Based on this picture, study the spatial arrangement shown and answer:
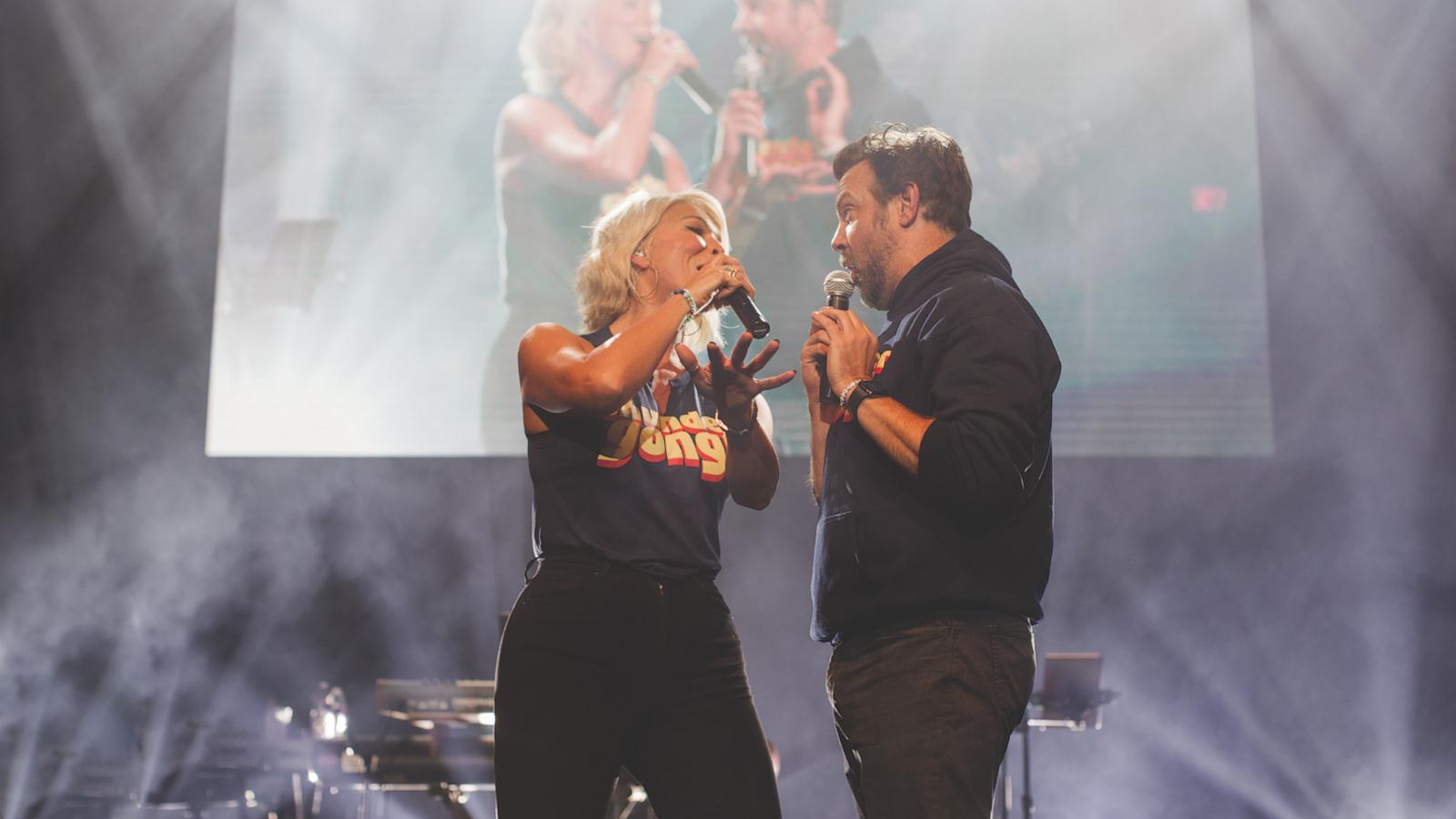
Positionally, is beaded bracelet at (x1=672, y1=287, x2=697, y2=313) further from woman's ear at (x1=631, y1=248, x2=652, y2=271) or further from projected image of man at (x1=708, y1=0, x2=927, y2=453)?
projected image of man at (x1=708, y1=0, x2=927, y2=453)

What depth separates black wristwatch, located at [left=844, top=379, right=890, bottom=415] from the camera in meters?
1.47

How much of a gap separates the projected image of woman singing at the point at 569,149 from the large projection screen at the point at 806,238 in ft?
0.18

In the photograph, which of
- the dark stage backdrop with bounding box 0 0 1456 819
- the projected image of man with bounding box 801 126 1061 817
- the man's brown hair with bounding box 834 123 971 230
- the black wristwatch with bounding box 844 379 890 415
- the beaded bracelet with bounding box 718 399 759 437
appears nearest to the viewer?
the projected image of man with bounding box 801 126 1061 817

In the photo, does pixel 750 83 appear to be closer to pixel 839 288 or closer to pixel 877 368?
pixel 839 288

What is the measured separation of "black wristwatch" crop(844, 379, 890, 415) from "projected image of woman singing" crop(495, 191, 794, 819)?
0.24m

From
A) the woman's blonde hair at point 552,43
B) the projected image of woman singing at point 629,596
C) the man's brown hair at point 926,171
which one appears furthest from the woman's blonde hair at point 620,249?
the woman's blonde hair at point 552,43

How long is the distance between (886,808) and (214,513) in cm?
409

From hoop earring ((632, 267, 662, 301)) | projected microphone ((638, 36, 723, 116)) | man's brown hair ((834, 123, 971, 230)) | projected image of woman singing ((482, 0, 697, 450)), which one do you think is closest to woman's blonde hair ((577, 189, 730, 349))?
hoop earring ((632, 267, 662, 301))

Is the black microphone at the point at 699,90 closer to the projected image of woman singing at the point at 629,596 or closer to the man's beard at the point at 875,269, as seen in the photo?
the projected image of woman singing at the point at 629,596

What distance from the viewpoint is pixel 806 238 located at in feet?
14.0

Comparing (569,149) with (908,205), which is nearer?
(908,205)

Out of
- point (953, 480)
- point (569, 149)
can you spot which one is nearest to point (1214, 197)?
point (569, 149)

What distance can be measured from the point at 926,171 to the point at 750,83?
279 cm

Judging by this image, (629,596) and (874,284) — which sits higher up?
(874,284)
